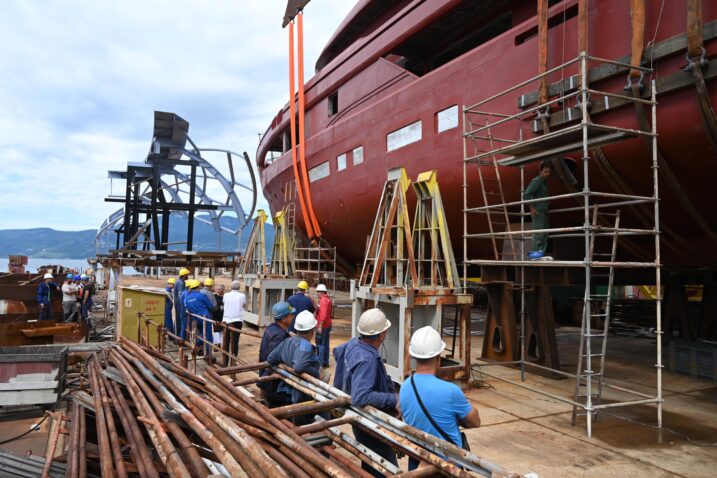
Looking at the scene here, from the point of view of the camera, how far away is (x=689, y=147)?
21.2ft

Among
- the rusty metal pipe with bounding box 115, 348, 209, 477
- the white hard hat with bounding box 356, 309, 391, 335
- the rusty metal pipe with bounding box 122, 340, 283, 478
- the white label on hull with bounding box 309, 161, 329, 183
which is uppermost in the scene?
the white label on hull with bounding box 309, 161, 329, 183

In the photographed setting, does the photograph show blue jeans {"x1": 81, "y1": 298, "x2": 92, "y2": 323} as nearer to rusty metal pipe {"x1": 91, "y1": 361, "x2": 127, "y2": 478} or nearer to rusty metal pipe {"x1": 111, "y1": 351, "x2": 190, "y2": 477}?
rusty metal pipe {"x1": 91, "y1": 361, "x2": 127, "y2": 478}

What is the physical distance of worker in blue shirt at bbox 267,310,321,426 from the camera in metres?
3.94

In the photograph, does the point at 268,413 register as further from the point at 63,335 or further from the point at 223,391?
the point at 63,335

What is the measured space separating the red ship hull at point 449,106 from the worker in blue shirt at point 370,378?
537cm

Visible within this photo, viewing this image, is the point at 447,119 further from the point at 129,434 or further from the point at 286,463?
the point at 286,463

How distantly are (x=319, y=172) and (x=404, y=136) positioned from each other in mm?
4301

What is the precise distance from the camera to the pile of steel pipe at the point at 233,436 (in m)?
2.34

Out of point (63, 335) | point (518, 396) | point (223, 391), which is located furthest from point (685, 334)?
point (63, 335)

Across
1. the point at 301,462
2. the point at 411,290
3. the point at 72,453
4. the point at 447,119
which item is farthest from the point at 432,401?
the point at 447,119

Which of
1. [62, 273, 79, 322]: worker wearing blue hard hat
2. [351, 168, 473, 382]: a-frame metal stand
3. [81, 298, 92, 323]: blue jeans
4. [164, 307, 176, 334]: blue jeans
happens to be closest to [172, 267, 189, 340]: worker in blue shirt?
[164, 307, 176, 334]: blue jeans

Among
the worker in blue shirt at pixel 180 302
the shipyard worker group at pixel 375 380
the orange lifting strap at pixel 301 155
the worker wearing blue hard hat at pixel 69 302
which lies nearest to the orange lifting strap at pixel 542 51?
the shipyard worker group at pixel 375 380

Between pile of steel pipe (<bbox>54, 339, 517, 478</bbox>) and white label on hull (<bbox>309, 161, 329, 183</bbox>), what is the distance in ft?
33.5

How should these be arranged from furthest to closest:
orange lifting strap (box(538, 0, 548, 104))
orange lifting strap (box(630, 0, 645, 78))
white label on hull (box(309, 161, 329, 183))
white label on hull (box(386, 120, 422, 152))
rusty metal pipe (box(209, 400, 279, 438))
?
white label on hull (box(309, 161, 329, 183)), white label on hull (box(386, 120, 422, 152)), orange lifting strap (box(538, 0, 548, 104)), orange lifting strap (box(630, 0, 645, 78)), rusty metal pipe (box(209, 400, 279, 438))
